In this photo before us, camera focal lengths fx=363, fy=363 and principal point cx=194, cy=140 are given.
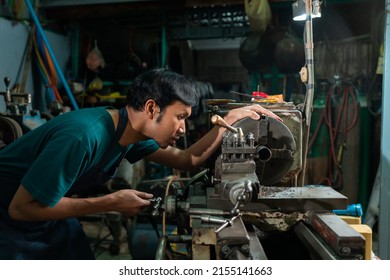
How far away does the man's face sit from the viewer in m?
1.16

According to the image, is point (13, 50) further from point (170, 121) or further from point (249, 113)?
point (249, 113)

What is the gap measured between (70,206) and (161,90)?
0.44m

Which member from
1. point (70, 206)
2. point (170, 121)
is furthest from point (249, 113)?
point (70, 206)

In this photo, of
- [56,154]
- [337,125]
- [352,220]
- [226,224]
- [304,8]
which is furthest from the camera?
[337,125]

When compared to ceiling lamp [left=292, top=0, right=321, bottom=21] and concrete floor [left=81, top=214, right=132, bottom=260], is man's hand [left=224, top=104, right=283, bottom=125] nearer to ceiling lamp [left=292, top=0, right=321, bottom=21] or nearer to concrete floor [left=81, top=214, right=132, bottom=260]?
ceiling lamp [left=292, top=0, right=321, bottom=21]

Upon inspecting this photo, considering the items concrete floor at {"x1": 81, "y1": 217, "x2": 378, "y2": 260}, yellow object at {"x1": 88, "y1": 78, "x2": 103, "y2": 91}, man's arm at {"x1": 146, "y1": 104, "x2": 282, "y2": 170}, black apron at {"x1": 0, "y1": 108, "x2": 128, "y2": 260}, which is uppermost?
yellow object at {"x1": 88, "y1": 78, "x2": 103, "y2": 91}

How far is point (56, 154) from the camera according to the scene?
979 mm

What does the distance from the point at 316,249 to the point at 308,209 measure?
13 cm

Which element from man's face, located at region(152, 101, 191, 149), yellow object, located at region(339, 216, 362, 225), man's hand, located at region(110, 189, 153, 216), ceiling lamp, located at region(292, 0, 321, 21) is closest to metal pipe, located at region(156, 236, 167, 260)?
man's hand, located at region(110, 189, 153, 216)

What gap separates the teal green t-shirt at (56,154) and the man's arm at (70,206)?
1.4 inches

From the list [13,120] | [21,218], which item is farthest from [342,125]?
[21,218]

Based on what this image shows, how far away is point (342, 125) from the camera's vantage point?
3111 millimetres

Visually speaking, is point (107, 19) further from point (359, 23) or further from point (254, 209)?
point (254, 209)

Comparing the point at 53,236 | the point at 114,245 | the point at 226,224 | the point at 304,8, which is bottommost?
the point at 114,245
